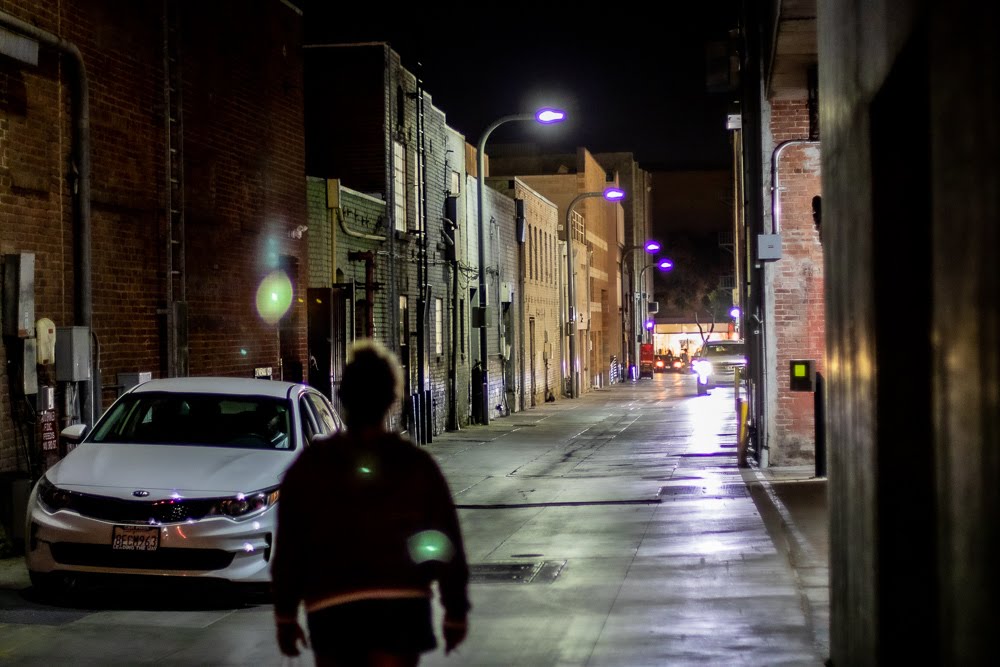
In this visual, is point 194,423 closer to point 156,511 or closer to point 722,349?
point 156,511

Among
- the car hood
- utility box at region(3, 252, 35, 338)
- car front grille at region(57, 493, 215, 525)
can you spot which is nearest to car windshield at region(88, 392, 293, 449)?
the car hood

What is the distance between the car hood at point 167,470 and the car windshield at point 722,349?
3567cm

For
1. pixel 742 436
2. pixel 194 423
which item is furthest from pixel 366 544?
pixel 742 436

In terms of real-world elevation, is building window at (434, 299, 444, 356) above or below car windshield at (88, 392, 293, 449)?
above

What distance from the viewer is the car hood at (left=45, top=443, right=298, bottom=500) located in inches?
363

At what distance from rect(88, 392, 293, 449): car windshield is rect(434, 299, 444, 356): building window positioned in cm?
2046

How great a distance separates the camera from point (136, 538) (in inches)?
354

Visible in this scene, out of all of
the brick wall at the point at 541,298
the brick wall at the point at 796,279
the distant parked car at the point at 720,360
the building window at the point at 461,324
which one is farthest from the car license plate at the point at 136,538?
the distant parked car at the point at 720,360

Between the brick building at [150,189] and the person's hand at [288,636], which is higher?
the brick building at [150,189]

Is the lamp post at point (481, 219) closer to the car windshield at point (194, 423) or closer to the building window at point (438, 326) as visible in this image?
the building window at point (438, 326)

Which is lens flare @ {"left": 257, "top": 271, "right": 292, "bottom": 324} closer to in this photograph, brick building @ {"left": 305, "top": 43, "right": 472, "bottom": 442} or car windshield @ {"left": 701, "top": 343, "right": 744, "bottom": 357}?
brick building @ {"left": 305, "top": 43, "right": 472, "bottom": 442}

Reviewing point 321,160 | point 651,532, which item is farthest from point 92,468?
point 321,160

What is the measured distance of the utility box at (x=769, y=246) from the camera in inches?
745

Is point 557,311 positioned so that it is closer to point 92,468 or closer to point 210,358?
point 210,358
